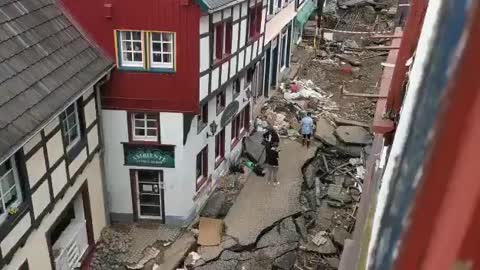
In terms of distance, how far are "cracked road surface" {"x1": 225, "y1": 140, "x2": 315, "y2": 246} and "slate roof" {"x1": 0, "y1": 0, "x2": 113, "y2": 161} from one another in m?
5.97

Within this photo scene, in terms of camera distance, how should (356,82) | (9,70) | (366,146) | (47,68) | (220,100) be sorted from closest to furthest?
A: 1. (9,70)
2. (47,68)
3. (220,100)
4. (366,146)
5. (356,82)

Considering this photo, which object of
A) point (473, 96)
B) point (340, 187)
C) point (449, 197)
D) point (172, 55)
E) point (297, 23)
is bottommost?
point (340, 187)

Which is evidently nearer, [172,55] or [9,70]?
[9,70]

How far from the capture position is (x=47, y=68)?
35.9 feet

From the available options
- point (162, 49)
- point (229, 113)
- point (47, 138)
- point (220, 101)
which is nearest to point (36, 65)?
point (47, 138)

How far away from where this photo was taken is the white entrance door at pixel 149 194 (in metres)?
14.3

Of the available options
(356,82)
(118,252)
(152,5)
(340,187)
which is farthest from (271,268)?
(356,82)

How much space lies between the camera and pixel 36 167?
10.0 meters

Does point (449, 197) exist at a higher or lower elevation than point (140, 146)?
higher

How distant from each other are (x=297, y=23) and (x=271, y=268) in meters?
19.6

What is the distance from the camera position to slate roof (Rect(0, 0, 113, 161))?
9320 mm

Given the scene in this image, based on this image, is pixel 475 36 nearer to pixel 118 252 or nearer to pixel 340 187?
pixel 118 252

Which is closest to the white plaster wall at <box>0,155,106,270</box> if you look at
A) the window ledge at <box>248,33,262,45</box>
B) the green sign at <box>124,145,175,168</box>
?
the green sign at <box>124,145,175,168</box>

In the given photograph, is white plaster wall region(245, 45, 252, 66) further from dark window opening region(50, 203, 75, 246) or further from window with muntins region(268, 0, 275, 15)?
dark window opening region(50, 203, 75, 246)
